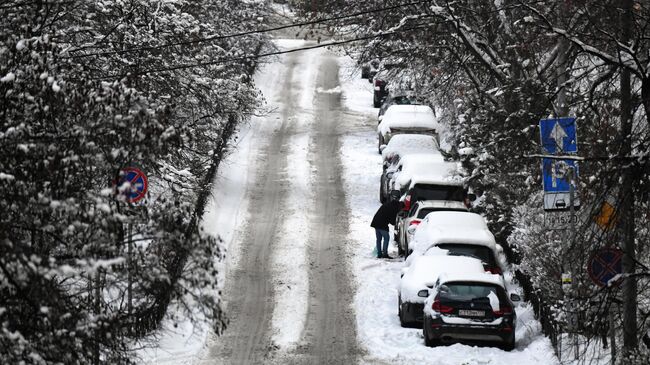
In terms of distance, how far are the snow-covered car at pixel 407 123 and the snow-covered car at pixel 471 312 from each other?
15.5 metres

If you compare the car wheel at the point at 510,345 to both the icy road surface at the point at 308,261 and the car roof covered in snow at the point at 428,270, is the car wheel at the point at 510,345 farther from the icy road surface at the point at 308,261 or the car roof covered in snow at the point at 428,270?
the car roof covered in snow at the point at 428,270

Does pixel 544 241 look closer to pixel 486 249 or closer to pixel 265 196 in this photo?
pixel 486 249

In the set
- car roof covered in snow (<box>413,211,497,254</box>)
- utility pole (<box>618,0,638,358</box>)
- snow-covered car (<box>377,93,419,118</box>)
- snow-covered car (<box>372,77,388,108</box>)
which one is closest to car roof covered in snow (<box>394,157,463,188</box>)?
car roof covered in snow (<box>413,211,497,254</box>)

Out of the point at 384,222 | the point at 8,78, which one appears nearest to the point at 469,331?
the point at 384,222

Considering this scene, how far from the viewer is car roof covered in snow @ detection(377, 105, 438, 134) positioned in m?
35.2

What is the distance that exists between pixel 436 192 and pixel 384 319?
655cm

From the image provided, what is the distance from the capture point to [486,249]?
71.9 ft

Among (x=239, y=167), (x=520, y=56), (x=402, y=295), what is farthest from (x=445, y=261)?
(x=239, y=167)

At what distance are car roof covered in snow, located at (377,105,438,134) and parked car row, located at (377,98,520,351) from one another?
14.6ft

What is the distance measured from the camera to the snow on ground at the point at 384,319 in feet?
60.6

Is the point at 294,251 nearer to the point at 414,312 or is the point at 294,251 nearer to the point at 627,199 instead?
the point at 414,312

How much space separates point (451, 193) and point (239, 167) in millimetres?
10055

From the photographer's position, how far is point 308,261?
2564 centimetres

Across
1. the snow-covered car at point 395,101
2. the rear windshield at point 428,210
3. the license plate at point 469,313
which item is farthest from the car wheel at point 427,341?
the snow-covered car at point 395,101
